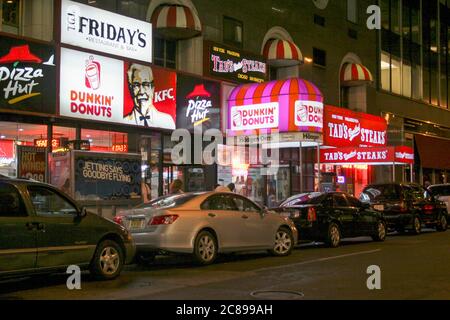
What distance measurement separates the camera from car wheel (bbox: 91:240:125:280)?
9898mm

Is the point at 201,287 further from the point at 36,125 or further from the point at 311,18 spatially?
the point at 311,18

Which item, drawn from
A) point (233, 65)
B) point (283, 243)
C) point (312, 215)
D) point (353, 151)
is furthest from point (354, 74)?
point (283, 243)

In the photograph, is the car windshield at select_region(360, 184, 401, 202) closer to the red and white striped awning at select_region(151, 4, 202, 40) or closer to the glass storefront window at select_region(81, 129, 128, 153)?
the red and white striped awning at select_region(151, 4, 202, 40)

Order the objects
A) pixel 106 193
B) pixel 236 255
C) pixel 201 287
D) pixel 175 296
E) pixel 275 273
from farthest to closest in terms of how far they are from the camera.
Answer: pixel 106 193 < pixel 236 255 < pixel 275 273 < pixel 201 287 < pixel 175 296

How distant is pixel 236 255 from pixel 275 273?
3.50 m

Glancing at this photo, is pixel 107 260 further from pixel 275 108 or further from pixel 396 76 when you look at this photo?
pixel 396 76

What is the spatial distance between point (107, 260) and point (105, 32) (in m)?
9.14

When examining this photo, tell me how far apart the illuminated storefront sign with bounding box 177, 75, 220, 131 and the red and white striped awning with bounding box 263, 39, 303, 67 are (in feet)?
12.1

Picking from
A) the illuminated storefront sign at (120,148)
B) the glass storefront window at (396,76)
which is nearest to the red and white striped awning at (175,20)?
the illuminated storefront sign at (120,148)

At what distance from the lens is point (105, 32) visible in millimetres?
17406

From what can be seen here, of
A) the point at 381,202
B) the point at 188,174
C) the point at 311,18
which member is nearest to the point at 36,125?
the point at 188,174

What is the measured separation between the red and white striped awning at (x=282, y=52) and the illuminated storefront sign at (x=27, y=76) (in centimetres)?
1030

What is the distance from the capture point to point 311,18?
2662 centimetres

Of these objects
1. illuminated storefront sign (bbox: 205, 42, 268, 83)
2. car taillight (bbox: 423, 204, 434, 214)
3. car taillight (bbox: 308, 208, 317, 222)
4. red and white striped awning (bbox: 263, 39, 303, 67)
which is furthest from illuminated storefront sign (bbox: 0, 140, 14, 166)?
car taillight (bbox: 423, 204, 434, 214)
